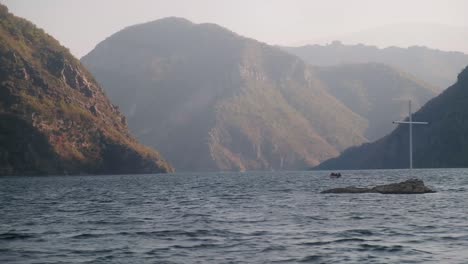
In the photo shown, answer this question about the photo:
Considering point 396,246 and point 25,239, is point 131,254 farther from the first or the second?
point 396,246

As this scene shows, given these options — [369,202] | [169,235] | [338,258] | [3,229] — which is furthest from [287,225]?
[369,202]

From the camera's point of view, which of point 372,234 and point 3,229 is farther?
point 3,229

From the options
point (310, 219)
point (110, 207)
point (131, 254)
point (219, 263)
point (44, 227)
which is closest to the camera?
point (219, 263)

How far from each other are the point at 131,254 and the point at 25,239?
1266cm

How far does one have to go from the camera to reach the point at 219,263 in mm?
37500

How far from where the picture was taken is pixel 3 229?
56000 mm

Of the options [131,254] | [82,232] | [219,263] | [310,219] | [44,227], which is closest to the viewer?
[219,263]

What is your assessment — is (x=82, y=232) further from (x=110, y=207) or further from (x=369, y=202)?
(x=369, y=202)

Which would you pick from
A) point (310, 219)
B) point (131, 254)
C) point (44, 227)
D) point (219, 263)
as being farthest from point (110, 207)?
point (219, 263)

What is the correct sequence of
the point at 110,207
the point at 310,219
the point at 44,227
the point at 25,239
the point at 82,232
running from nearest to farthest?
the point at 25,239 < the point at 82,232 < the point at 44,227 < the point at 310,219 < the point at 110,207

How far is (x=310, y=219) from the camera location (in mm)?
61844

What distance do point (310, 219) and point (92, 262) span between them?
96.2 feet

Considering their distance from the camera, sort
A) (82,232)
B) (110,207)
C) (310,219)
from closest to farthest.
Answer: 1. (82,232)
2. (310,219)
3. (110,207)

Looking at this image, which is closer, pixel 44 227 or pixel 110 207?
pixel 44 227
